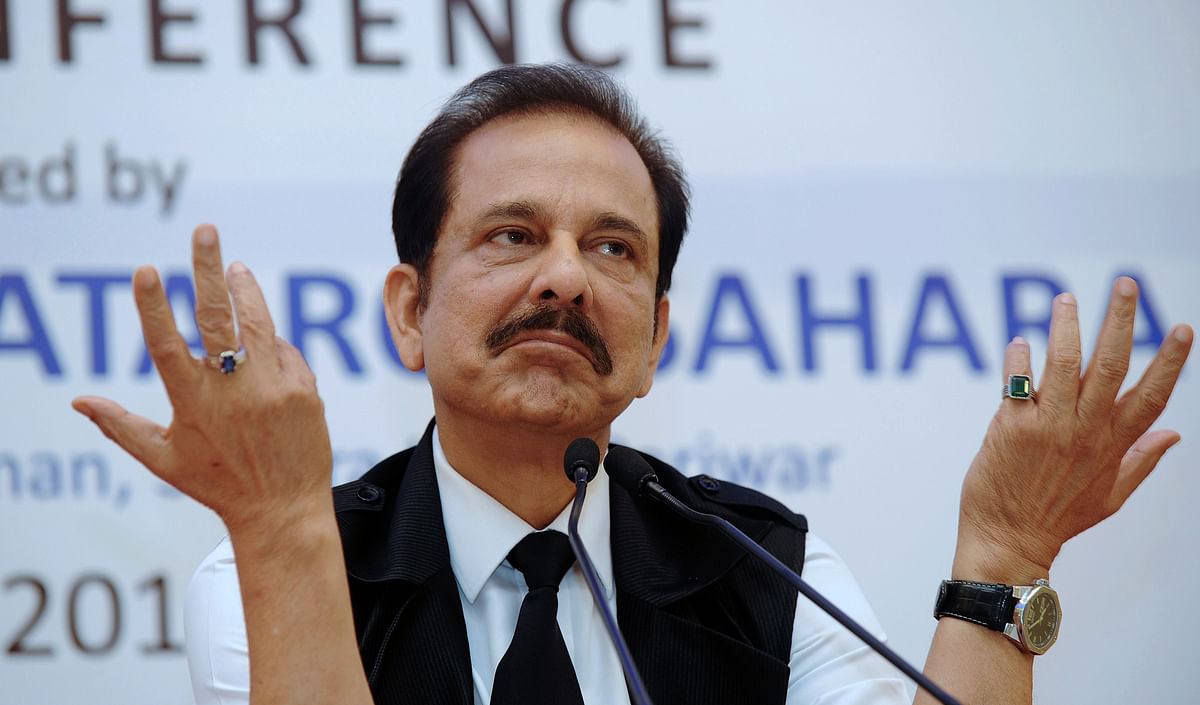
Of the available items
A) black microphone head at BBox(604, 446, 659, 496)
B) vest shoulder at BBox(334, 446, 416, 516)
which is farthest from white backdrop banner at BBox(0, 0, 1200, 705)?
black microphone head at BBox(604, 446, 659, 496)

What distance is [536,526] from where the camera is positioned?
2.00 metres

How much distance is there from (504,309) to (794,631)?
645 millimetres

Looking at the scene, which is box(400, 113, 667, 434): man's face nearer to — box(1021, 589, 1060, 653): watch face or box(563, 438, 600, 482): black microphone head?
box(563, 438, 600, 482): black microphone head

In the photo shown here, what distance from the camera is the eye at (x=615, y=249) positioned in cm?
208

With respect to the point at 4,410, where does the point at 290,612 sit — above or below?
below

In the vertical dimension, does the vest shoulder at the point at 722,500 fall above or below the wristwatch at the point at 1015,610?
above

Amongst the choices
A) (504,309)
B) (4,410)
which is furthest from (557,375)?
(4,410)

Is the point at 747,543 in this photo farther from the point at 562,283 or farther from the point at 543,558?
the point at 562,283

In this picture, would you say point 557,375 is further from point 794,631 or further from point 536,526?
point 794,631

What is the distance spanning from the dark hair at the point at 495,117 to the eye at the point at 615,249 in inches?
8.0

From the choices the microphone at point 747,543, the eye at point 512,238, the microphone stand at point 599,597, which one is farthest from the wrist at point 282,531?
the eye at point 512,238

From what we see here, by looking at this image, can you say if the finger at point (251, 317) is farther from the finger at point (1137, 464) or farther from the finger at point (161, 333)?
the finger at point (1137, 464)

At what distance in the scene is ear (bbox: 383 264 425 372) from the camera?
218 centimetres

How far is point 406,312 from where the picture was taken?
221 cm
